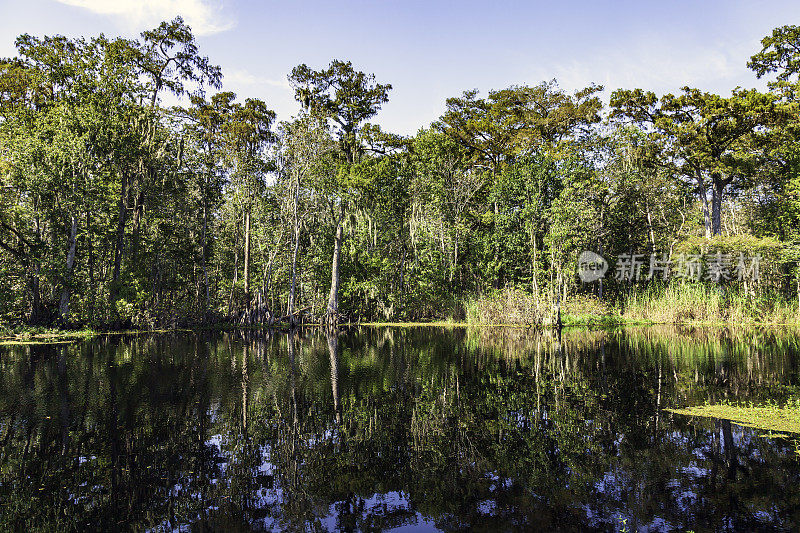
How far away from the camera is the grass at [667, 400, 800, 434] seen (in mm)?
7328

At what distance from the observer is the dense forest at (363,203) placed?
978 inches

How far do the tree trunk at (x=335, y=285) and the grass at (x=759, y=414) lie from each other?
24.4 meters

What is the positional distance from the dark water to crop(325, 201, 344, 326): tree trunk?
16.8 metres

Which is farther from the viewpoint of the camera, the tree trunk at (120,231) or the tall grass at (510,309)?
the tree trunk at (120,231)

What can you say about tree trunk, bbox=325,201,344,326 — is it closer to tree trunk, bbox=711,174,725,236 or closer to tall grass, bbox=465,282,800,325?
tall grass, bbox=465,282,800,325

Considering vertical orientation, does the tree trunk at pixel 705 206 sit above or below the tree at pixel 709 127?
below

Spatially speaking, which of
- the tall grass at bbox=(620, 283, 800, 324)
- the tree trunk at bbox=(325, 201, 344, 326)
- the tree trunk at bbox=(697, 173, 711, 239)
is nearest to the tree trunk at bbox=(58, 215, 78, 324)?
the tree trunk at bbox=(325, 201, 344, 326)

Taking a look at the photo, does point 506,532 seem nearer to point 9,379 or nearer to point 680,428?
point 680,428

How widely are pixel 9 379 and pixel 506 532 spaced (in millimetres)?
13811

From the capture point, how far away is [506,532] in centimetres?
439

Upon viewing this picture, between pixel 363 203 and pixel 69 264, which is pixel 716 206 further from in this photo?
pixel 69 264

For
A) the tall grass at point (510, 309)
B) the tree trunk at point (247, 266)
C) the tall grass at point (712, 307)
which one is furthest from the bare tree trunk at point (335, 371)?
the tall grass at point (712, 307)

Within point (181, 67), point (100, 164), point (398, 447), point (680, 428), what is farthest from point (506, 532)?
point (181, 67)

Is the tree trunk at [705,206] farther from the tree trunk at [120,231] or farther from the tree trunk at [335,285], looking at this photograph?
the tree trunk at [120,231]
